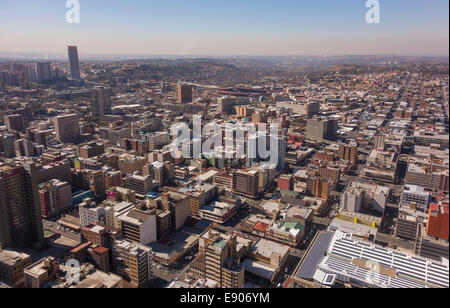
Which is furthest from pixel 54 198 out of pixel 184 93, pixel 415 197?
pixel 184 93

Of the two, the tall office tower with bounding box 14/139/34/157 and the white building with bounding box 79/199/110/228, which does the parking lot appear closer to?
the white building with bounding box 79/199/110/228

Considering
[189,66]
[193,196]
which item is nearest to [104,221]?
[193,196]

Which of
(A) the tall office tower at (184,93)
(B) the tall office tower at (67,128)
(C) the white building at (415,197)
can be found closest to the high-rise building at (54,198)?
(B) the tall office tower at (67,128)

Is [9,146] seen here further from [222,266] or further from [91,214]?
[222,266]

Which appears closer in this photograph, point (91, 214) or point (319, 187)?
point (91, 214)

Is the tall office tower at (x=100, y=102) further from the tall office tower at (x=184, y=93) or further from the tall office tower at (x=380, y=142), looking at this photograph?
the tall office tower at (x=380, y=142)

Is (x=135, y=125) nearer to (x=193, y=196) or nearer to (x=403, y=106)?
(x=193, y=196)
